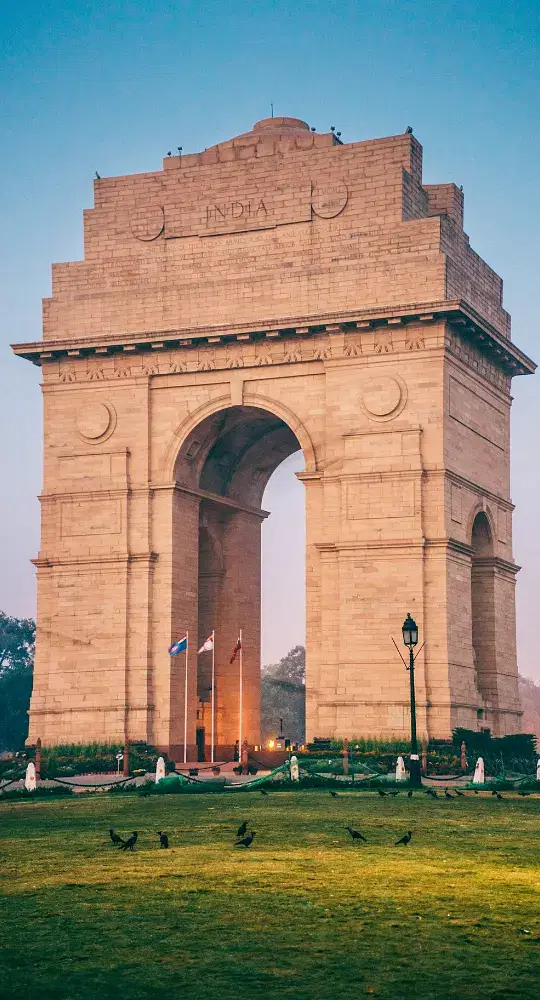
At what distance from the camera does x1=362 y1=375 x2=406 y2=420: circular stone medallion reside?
41.3m

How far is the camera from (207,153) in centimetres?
4547

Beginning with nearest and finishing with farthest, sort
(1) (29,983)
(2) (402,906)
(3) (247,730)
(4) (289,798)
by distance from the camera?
(1) (29,983)
(2) (402,906)
(4) (289,798)
(3) (247,730)

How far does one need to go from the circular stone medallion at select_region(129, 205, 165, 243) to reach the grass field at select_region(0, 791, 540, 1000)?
93.5 ft

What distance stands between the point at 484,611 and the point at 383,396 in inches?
325

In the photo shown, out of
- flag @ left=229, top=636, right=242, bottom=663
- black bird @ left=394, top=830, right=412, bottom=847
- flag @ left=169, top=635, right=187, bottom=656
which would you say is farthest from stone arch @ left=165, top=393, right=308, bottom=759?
black bird @ left=394, top=830, right=412, bottom=847

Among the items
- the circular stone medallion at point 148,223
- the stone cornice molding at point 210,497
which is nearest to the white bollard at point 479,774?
the stone cornice molding at point 210,497

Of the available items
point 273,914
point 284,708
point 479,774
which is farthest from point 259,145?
point 284,708

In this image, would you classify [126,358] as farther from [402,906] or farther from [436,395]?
[402,906]

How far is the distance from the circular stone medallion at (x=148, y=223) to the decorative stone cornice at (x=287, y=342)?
3260 mm

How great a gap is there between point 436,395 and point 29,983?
106ft

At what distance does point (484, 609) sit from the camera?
45.4m

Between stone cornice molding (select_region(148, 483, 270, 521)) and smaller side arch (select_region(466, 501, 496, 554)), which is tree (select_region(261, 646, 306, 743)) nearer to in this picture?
stone cornice molding (select_region(148, 483, 270, 521))

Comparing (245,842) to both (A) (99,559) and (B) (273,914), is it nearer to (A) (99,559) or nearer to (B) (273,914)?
(B) (273,914)

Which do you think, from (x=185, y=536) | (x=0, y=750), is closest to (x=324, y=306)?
(x=185, y=536)
